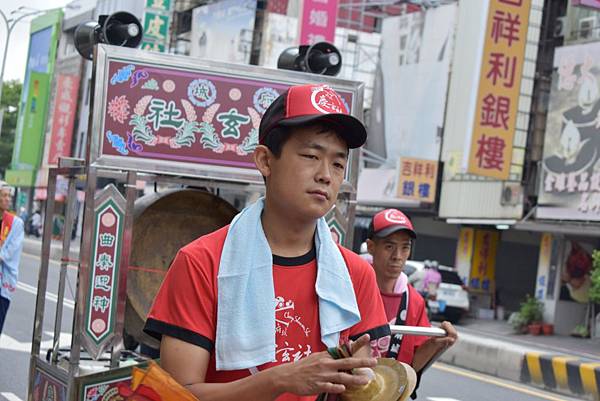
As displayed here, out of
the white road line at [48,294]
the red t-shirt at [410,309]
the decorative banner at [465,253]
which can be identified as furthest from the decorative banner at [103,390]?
the decorative banner at [465,253]

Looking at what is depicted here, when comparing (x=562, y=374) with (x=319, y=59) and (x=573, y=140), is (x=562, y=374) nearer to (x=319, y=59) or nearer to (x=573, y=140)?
(x=319, y=59)

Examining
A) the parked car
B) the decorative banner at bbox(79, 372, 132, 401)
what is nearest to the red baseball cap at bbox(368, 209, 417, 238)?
the decorative banner at bbox(79, 372, 132, 401)

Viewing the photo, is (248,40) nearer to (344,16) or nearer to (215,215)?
(344,16)

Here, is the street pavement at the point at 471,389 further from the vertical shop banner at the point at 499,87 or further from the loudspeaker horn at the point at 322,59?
the vertical shop banner at the point at 499,87

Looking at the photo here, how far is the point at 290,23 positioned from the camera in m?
41.3

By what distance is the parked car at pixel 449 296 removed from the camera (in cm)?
2406

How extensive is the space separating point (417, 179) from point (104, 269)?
72.0ft

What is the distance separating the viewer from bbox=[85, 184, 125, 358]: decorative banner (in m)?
6.42

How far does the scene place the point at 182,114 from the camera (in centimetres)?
653

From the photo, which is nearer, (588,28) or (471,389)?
(471,389)

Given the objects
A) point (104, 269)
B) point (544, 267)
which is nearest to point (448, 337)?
point (104, 269)

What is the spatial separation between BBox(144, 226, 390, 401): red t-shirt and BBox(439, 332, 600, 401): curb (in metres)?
10.8

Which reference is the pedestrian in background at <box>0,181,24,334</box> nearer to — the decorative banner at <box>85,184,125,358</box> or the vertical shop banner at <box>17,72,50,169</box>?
the decorative banner at <box>85,184,125,358</box>

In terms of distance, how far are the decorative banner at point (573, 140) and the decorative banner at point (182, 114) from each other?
16.5 meters
